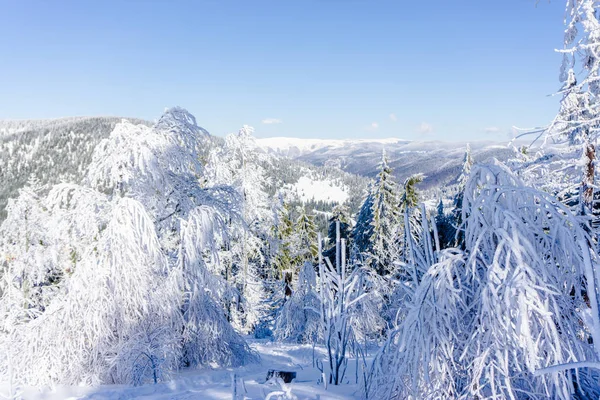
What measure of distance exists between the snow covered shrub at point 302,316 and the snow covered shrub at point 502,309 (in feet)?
35.3

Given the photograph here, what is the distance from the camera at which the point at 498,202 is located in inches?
163

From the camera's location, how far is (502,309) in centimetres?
353

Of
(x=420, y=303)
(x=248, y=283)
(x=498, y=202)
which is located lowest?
(x=248, y=283)

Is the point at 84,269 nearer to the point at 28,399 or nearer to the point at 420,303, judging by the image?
the point at 28,399

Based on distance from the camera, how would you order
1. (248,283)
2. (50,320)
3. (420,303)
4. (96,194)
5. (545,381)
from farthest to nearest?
(248,283) → (96,194) → (50,320) → (420,303) → (545,381)

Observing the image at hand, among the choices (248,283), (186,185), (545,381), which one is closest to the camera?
(545,381)

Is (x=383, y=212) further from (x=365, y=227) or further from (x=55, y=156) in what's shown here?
(x=55, y=156)

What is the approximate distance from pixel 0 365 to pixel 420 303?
8.08 meters

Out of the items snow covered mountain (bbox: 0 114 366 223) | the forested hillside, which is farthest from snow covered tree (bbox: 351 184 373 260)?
snow covered mountain (bbox: 0 114 366 223)

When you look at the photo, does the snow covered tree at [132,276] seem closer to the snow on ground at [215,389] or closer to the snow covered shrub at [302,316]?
the snow on ground at [215,389]

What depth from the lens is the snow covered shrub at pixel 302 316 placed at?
48.9 ft

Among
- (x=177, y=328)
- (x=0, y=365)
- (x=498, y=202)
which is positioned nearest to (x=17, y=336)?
(x=0, y=365)

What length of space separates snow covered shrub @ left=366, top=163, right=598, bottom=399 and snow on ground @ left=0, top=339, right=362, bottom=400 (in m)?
1.28

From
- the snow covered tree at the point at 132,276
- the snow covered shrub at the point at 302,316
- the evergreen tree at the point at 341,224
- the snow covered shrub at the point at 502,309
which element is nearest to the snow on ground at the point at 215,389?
the snow covered tree at the point at 132,276
